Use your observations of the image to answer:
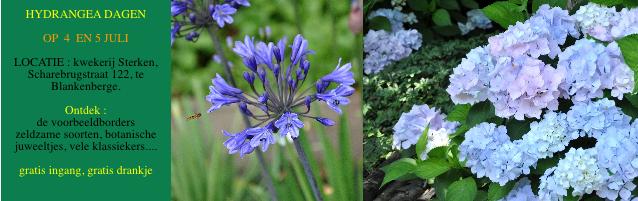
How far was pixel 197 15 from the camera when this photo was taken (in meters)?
3.19

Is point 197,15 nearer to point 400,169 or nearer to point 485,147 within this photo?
point 400,169

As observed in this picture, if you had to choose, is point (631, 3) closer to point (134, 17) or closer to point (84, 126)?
point (134, 17)

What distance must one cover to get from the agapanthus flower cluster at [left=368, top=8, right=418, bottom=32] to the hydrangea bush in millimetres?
2018

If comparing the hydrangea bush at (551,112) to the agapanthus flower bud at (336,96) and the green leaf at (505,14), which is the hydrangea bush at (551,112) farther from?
the agapanthus flower bud at (336,96)

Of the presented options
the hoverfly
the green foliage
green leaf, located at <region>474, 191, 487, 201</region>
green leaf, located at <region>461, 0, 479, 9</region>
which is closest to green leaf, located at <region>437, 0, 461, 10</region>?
green leaf, located at <region>461, 0, 479, 9</region>

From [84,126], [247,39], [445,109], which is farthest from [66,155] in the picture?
[445,109]

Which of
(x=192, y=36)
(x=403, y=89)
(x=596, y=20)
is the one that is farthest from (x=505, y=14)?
(x=403, y=89)

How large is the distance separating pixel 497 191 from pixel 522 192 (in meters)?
0.09

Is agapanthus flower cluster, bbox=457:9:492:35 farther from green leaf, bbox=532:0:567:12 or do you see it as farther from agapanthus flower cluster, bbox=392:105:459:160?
green leaf, bbox=532:0:567:12

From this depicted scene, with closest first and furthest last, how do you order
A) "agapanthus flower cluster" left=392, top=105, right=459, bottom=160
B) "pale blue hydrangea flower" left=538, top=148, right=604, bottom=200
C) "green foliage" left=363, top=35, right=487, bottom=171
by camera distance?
"pale blue hydrangea flower" left=538, top=148, right=604, bottom=200, "agapanthus flower cluster" left=392, top=105, right=459, bottom=160, "green foliage" left=363, top=35, right=487, bottom=171

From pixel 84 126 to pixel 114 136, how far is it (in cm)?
11

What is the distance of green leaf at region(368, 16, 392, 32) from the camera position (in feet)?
16.9

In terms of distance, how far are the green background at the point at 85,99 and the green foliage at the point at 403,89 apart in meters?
1.30

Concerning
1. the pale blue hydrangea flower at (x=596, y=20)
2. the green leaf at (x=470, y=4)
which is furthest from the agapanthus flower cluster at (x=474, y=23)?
the pale blue hydrangea flower at (x=596, y=20)
